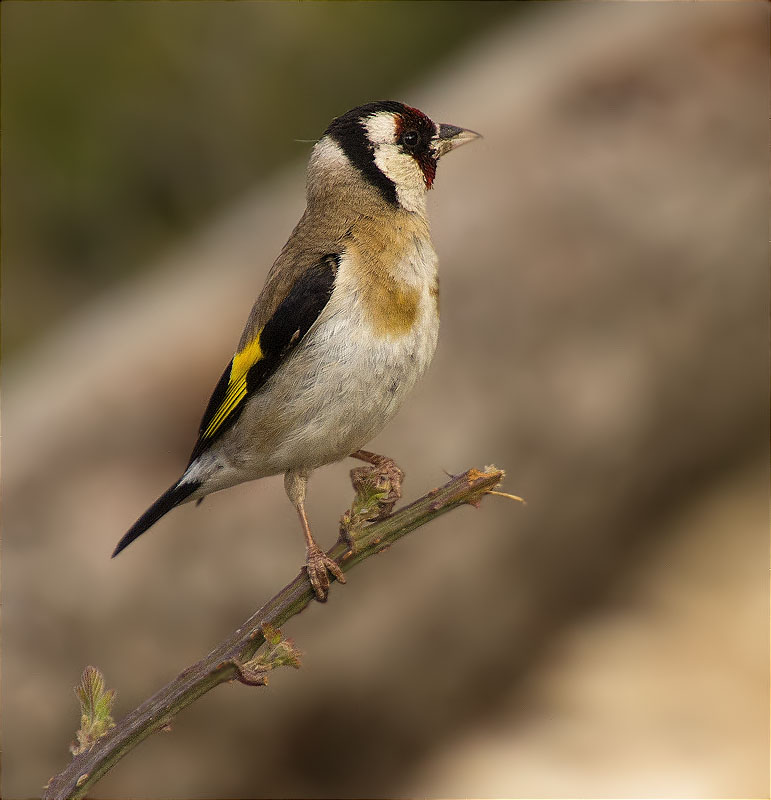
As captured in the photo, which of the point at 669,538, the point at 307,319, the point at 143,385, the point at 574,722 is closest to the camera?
the point at 307,319

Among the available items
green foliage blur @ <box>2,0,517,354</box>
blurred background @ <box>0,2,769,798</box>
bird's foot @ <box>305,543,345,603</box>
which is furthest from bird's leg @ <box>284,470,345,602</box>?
green foliage blur @ <box>2,0,517,354</box>

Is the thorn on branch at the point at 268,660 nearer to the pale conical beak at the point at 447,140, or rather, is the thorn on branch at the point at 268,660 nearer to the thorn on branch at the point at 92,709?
the thorn on branch at the point at 92,709

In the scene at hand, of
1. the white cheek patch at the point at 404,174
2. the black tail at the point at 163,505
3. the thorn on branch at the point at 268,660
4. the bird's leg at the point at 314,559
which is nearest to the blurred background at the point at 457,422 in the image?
the bird's leg at the point at 314,559

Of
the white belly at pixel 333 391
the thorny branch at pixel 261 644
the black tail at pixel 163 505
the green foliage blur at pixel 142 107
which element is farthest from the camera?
the green foliage blur at pixel 142 107

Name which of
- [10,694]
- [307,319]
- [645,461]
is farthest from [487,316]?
[307,319]

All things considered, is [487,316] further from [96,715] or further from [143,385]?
[96,715]

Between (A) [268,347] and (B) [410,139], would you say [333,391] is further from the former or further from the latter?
(B) [410,139]

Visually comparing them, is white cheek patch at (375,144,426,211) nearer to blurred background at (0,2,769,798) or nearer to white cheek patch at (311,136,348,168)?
white cheek patch at (311,136,348,168)

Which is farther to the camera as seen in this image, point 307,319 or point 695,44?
point 695,44
